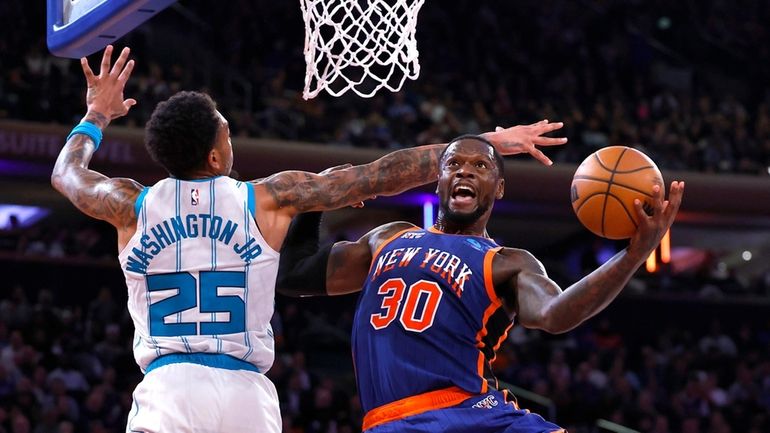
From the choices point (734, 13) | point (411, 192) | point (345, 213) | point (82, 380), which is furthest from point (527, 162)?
point (734, 13)

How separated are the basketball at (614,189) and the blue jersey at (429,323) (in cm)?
44

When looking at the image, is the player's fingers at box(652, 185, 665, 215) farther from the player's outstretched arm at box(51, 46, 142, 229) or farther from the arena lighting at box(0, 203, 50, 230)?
the arena lighting at box(0, 203, 50, 230)

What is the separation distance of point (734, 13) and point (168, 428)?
22.9 metres

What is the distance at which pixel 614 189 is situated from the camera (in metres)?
4.11

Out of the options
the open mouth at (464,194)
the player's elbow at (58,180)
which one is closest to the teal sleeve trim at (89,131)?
the player's elbow at (58,180)

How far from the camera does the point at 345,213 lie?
20.6 m

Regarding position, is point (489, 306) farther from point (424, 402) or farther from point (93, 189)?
point (93, 189)

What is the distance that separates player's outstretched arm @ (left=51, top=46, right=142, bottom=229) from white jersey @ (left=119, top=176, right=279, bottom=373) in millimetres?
101

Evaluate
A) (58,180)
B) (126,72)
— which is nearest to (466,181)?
(126,72)

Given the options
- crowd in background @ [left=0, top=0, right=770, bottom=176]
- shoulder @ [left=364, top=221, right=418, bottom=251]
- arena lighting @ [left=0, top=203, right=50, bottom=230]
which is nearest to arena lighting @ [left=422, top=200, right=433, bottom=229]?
crowd in background @ [left=0, top=0, right=770, bottom=176]

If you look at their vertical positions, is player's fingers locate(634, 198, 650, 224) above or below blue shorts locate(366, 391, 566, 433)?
above

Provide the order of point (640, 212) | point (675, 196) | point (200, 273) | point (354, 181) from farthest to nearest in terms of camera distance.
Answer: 1. point (354, 181)
2. point (200, 273)
3. point (640, 212)
4. point (675, 196)

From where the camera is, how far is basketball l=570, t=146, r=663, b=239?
402cm

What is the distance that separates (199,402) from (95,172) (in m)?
1.06
